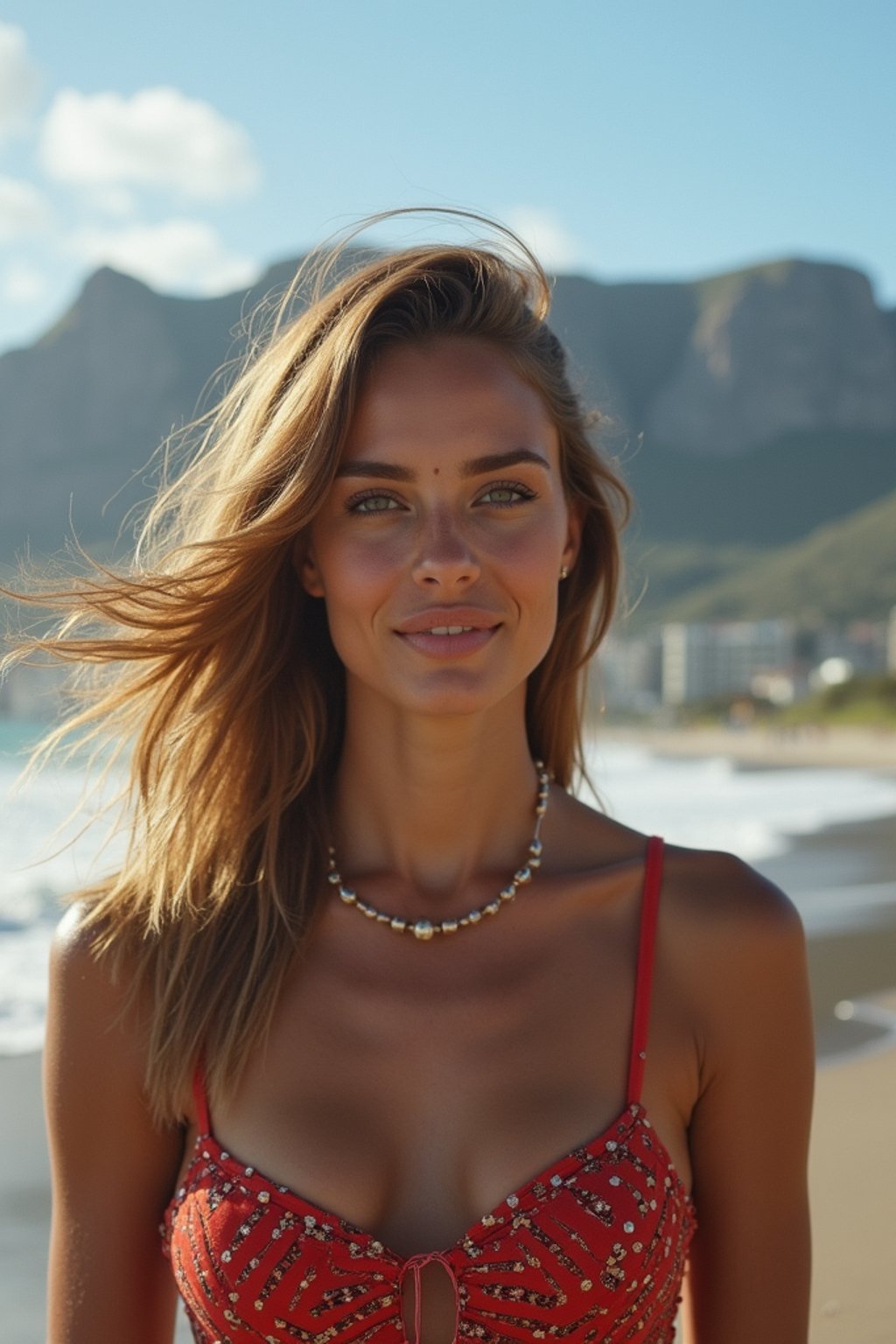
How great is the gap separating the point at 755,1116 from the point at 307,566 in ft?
3.70

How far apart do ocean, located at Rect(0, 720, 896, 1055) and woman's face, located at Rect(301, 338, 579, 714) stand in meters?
0.66

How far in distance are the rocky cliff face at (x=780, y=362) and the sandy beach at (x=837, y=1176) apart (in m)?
120

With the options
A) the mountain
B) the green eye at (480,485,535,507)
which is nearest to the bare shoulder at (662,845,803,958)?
the green eye at (480,485,535,507)

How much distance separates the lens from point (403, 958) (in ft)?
7.48

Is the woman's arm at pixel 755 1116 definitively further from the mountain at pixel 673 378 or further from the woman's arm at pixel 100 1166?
the mountain at pixel 673 378

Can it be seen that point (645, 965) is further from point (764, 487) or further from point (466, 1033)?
point (764, 487)

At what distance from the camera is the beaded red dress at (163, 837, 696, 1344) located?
73.6 inches

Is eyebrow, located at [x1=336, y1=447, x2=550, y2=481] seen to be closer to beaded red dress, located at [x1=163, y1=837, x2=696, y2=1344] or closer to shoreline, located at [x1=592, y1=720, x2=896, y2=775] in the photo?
beaded red dress, located at [x1=163, y1=837, x2=696, y2=1344]

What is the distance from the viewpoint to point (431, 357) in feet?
7.30

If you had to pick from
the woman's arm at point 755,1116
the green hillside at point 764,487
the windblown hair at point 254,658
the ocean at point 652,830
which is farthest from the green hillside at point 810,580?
the woman's arm at point 755,1116

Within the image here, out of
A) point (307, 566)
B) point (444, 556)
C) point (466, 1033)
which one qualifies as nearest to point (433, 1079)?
point (466, 1033)

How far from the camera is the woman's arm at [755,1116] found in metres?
2.10

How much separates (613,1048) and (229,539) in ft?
3.29

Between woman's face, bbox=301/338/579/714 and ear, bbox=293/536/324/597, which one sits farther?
ear, bbox=293/536/324/597
